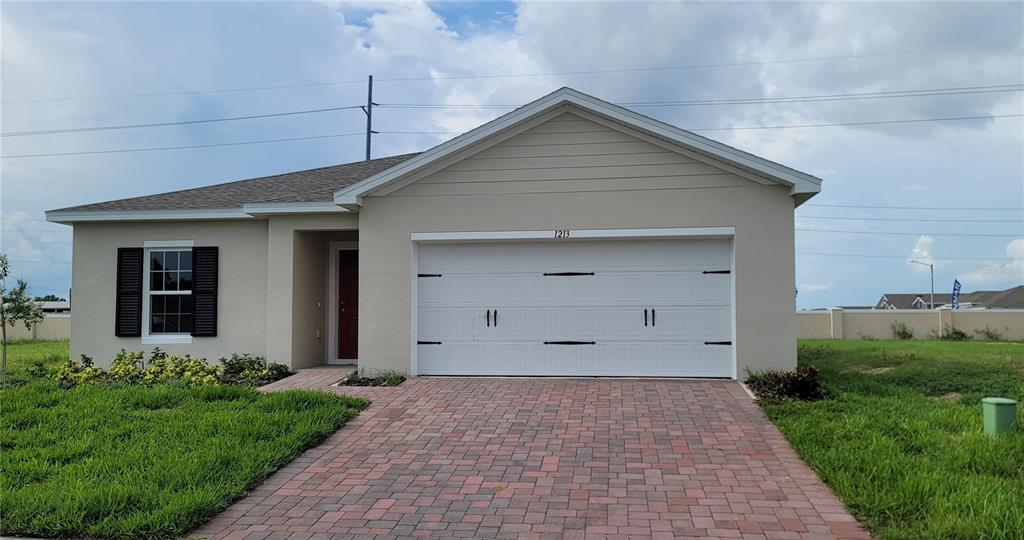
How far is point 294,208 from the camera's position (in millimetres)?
11469

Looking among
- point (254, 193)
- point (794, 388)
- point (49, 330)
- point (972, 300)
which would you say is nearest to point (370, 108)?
point (49, 330)

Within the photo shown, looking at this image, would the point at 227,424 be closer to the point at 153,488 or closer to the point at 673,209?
the point at 153,488

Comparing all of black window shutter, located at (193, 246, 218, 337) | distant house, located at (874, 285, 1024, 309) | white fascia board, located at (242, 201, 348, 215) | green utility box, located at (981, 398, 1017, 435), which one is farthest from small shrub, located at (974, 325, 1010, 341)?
black window shutter, located at (193, 246, 218, 337)

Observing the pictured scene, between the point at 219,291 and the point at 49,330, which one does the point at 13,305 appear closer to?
the point at 219,291

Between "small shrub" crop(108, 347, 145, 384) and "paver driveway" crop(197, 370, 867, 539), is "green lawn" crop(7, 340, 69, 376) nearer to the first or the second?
"small shrub" crop(108, 347, 145, 384)

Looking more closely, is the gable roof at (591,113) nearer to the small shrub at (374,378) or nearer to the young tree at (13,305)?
the small shrub at (374,378)

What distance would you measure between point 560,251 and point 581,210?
762 millimetres

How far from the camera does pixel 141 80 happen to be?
16953 millimetres

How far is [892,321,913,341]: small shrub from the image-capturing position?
23.0 meters

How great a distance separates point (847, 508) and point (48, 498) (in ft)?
20.2

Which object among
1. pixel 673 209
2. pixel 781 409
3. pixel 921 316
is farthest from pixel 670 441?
pixel 921 316

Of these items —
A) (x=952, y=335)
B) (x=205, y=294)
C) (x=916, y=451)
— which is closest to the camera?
(x=916, y=451)

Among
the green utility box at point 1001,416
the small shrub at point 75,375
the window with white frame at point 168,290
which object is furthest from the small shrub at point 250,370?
the green utility box at point 1001,416

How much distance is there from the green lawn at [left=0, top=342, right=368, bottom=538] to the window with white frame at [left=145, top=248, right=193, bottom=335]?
2.96 meters
